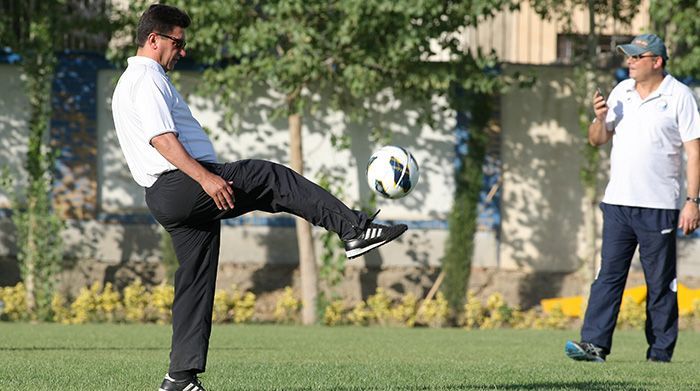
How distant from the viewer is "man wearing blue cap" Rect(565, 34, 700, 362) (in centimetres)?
956

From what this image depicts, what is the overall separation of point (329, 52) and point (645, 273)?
7.79 metres

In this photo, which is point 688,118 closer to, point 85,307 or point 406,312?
point 406,312

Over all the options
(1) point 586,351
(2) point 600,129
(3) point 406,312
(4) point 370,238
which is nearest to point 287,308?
(3) point 406,312

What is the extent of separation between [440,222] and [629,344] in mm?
5892

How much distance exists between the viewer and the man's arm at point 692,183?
948 cm

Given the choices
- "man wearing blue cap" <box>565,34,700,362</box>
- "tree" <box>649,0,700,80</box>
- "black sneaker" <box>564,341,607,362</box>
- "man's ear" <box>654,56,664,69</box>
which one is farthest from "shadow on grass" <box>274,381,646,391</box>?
"tree" <box>649,0,700,80</box>

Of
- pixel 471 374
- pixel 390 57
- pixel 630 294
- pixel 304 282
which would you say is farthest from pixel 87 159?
pixel 471 374

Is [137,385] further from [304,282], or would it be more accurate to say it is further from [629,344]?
[304,282]

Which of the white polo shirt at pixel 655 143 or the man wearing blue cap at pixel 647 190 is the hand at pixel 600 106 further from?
the white polo shirt at pixel 655 143

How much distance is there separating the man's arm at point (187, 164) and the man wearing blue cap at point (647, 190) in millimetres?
4001

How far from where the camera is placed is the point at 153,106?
20.4 ft

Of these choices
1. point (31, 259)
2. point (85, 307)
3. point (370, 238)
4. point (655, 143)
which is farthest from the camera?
point (31, 259)

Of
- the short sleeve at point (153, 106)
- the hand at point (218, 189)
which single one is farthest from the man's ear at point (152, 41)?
the hand at point (218, 189)

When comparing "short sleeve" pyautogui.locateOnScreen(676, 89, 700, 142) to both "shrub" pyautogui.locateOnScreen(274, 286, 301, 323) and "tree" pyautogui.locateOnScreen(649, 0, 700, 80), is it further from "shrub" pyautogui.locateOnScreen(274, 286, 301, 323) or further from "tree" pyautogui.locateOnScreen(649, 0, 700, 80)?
"shrub" pyautogui.locateOnScreen(274, 286, 301, 323)
